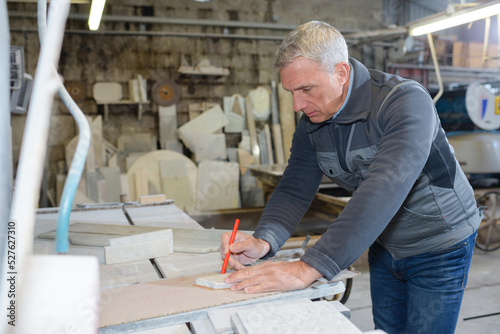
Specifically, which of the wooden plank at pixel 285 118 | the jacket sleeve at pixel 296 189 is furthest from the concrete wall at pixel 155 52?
the jacket sleeve at pixel 296 189

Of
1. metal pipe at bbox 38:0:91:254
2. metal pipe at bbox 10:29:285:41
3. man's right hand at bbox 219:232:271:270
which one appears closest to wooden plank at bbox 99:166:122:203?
metal pipe at bbox 10:29:285:41

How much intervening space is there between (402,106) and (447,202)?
1.34 ft

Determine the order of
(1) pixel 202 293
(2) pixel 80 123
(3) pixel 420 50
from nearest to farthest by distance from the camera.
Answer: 1. (2) pixel 80 123
2. (1) pixel 202 293
3. (3) pixel 420 50

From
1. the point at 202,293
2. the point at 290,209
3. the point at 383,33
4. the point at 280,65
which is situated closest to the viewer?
the point at 202,293

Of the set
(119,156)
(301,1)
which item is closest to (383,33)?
(301,1)

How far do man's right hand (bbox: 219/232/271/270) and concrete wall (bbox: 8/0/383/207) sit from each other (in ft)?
17.1

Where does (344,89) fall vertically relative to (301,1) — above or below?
below

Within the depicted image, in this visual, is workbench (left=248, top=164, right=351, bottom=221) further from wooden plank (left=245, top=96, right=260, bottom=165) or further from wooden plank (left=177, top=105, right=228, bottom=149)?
wooden plank (left=177, top=105, right=228, bottom=149)

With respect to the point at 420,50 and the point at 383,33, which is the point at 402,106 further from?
the point at 420,50

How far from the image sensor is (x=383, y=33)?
5770mm

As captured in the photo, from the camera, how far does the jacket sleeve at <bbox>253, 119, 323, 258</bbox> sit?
153 cm

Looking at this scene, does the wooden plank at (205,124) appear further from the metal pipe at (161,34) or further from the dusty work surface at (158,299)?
the dusty work surface at (158,299)

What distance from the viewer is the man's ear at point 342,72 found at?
129 centimetres

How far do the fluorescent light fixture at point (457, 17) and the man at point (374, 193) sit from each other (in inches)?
96.1
